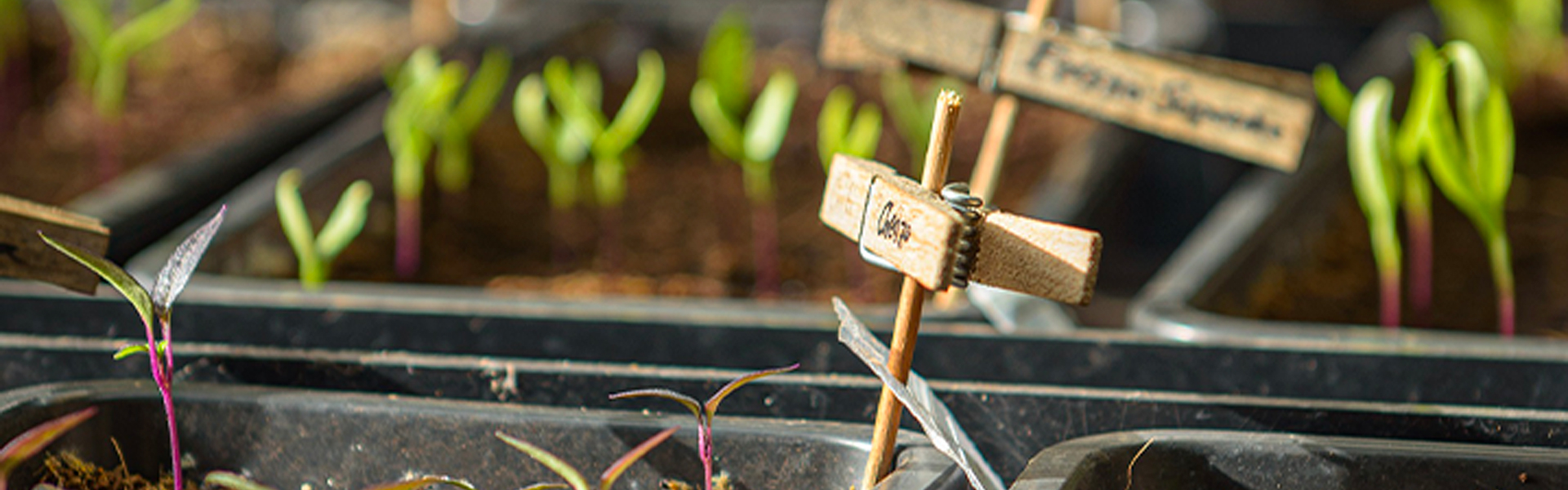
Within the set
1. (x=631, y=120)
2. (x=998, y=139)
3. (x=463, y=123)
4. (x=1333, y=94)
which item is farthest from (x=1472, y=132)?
(x=463, y=123)

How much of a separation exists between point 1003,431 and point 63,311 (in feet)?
1.88

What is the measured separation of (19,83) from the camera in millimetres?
1724

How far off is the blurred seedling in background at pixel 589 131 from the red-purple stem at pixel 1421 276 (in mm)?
626

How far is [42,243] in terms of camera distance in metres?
0.56

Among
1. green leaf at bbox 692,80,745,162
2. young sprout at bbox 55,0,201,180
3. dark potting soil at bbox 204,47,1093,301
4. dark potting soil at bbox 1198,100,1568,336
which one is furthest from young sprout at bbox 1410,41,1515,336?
young sprout at bbox 55,0,201,180

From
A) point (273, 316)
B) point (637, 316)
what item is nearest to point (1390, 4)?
point (637, 316)

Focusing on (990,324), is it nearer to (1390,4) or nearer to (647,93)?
(647,93)

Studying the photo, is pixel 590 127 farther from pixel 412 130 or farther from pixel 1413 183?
pixel 1413 183

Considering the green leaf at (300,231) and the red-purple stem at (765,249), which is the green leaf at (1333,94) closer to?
the red-purple stem at (765,249)

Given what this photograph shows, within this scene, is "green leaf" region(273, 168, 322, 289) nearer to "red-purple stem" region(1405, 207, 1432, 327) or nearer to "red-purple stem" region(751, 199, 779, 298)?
"red-purple stem" region(751, 199, 779, 298)

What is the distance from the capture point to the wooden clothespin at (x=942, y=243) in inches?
16.8

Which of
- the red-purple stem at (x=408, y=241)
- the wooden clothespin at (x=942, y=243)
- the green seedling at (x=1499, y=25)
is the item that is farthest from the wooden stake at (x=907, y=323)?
the green seedling at (x=1499, y=25)

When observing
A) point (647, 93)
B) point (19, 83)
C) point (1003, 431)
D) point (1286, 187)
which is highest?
point (19, 83)

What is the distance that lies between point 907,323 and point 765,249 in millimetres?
706
